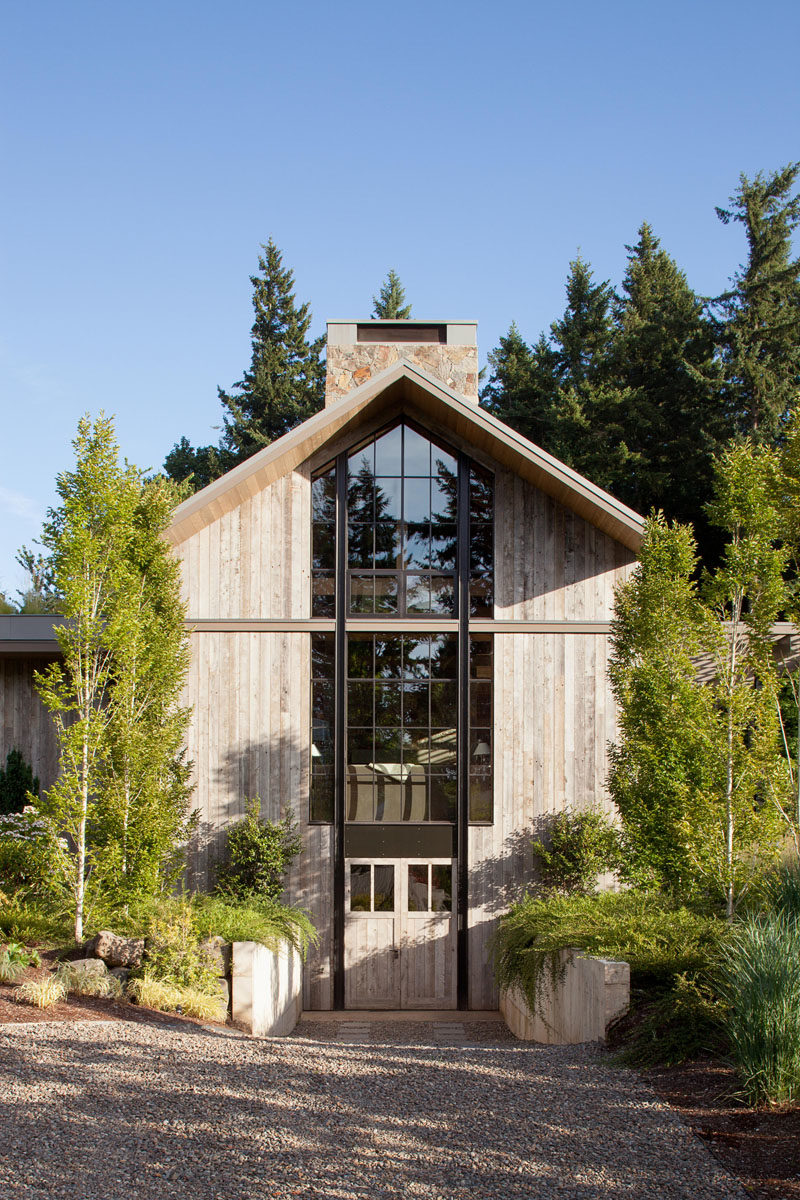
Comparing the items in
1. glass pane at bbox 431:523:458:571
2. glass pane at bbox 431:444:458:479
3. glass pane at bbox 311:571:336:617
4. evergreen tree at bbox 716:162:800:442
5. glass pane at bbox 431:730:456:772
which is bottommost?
glass pane at bbox 431:730:456:772

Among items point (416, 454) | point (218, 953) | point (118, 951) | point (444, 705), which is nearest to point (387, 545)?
point (416, 454)

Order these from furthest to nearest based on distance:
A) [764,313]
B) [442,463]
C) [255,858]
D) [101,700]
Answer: [764,313]
[442,463]
[255,858]
[101,700]

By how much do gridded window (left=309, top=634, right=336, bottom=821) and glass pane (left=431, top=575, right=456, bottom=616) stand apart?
5.02 ft

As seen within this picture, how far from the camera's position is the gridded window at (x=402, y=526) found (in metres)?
13.0

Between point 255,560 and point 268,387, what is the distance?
66.6 ft

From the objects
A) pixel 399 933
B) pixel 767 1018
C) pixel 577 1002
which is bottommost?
pixel 399 933

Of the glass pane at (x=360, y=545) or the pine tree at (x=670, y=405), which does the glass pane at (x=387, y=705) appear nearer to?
the glass pane at (x=360, y=545)

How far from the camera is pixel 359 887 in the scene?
496 inches

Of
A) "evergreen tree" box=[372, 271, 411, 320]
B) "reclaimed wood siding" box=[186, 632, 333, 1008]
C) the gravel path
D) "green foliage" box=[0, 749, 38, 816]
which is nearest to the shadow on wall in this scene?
"reclaimed wood siding" box=[186, 632, 333, 1008]

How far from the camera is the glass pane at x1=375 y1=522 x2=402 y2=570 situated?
13.0 metres

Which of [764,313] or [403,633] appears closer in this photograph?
[403,633]

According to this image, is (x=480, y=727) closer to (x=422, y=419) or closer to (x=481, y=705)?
(x=481, y=705)

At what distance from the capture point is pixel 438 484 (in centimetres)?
1314

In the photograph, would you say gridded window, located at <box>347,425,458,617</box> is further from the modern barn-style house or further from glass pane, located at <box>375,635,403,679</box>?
glass pane, located at <box>375,635,403,679</box>
